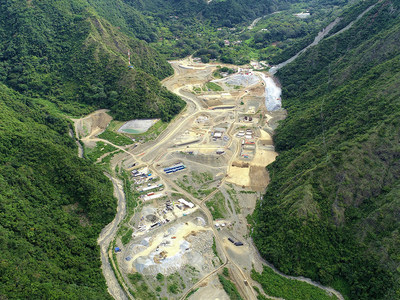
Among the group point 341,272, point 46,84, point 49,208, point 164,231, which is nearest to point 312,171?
point 341,272

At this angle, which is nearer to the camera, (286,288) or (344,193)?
(286,288)

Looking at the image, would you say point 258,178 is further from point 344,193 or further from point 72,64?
point 72,64

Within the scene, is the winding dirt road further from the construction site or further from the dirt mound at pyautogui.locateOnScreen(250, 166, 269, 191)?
the dirt mound at pyautogui.locateOnScreen(250, 166, 269, 191)

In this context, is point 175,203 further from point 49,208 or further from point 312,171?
point 312,171

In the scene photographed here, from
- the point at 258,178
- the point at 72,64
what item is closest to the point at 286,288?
the point at 258,178

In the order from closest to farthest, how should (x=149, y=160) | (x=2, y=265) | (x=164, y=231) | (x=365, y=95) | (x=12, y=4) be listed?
(x=2, y=265), (x=164, y=231), (x=365, y=95), (x=149, y=160), (x=12, y=4)
